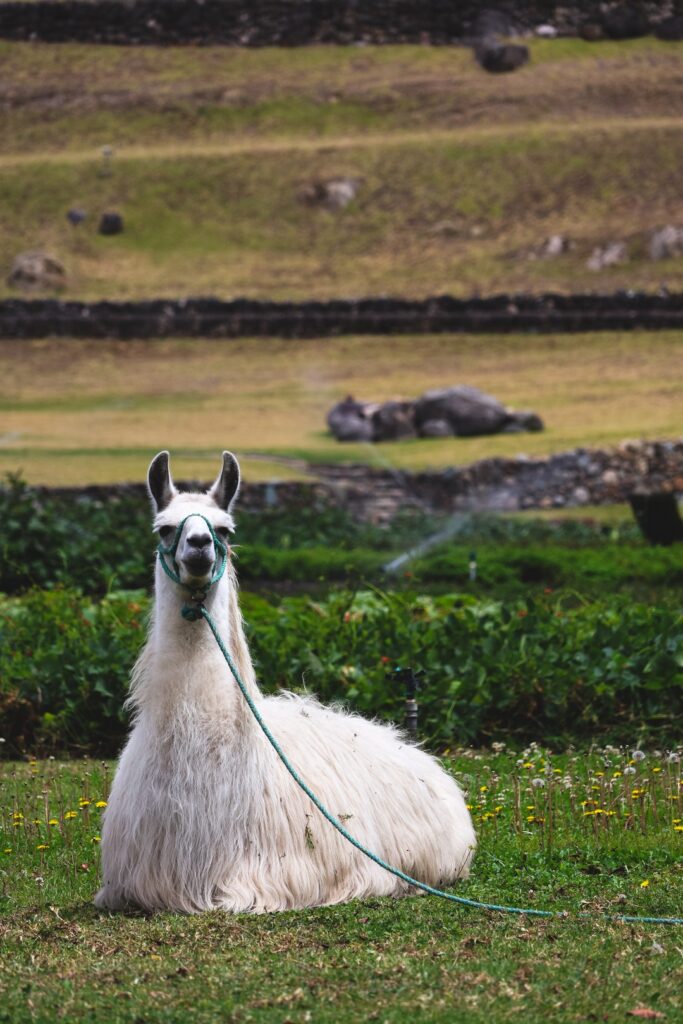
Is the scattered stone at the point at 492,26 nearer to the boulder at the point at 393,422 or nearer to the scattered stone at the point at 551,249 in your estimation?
the scattered stone at the point at 551,249

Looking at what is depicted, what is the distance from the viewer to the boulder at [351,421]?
36531 mm

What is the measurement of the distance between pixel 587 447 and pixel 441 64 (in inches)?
1322

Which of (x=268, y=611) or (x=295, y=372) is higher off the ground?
(x=268, y=611)

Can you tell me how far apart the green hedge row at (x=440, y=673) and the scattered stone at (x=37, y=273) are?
3723 centimetres

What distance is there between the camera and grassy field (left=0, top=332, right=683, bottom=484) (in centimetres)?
3538

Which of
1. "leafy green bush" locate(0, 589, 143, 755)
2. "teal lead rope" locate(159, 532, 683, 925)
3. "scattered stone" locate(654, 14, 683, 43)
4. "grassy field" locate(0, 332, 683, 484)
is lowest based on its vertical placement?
"grassy field" locate(0, 332, 683, 484)

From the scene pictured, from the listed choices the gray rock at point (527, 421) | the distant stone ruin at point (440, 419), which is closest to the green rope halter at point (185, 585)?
the distant stone ruin at point (440, 419)

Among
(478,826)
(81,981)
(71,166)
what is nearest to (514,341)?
(71,166)

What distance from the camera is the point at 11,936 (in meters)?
6.75

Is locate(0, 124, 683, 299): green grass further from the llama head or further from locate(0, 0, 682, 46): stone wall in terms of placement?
the llama head

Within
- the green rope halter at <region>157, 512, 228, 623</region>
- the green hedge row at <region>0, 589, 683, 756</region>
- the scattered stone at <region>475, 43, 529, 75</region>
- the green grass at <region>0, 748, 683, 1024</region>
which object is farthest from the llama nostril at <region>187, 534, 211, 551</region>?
the scattered stone at <region>475, 43, 529, 75</region>

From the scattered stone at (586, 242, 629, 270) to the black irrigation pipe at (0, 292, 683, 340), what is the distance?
3.35 meters

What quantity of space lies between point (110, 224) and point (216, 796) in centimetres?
4648

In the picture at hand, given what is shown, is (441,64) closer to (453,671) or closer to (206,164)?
(206,164)
